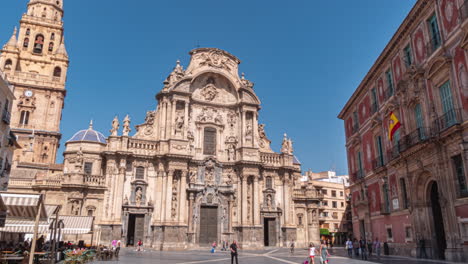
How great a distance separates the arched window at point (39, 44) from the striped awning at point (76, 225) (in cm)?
4044

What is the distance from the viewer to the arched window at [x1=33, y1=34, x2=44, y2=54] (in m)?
52.7

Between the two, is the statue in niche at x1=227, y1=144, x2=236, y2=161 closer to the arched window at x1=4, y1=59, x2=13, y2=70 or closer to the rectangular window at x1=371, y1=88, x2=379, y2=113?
the rectangular window at x1=371, y1=88, x2=379, y2=113

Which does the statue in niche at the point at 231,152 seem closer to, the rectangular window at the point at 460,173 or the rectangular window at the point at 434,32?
the rectangular window at the point at 434,32

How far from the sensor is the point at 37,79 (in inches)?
1951

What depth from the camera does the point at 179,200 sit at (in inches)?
1286

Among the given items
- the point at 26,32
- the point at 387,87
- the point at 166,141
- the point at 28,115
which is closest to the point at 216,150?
the point at 166,141

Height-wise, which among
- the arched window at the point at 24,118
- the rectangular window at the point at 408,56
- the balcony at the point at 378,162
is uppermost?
the arched window at the point at 24,118

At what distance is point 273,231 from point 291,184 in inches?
210

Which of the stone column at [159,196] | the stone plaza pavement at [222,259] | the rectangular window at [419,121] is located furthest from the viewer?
the stone column at [159,196]

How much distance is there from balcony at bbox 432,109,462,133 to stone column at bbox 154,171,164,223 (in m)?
23.0

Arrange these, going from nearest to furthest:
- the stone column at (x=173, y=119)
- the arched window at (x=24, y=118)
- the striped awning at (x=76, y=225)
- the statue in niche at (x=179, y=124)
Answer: the striped awning at (x=76, y=225)
the stone column at (x=173, y=119)
the statue in niche at (x=179, y=124)
the arched window at (x=24, y=118)

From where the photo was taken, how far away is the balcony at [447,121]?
1625 centimetres

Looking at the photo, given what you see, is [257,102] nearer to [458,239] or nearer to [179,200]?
[179,200]

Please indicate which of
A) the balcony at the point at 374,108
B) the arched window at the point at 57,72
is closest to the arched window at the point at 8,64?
the arched window at the point at 57,72
